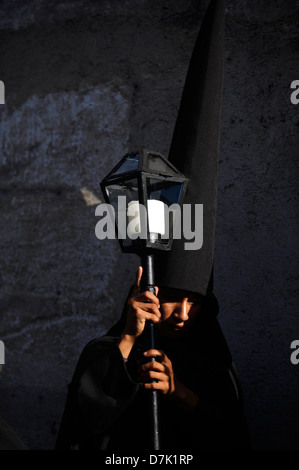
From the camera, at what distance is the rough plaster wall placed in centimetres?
239

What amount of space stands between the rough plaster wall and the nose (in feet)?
2.62

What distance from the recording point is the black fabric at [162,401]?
5.11 ft

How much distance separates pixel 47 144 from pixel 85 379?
1693 millimetres

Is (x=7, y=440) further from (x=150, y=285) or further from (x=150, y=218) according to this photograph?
(x=150, y=218)

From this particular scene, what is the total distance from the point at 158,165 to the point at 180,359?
32.5 inches

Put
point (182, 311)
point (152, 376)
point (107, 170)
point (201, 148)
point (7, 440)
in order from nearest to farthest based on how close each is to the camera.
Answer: point (7, 440)
point (152, 376)
point (182, 311)
point (201, 148)
point (107, 170)

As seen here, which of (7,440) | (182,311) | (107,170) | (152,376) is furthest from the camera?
(107,170)

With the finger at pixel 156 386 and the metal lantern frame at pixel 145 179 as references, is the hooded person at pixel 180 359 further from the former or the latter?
the metal lantern frame at pixel 145 179

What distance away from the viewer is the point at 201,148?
5.89ft

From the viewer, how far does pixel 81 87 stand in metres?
2.84

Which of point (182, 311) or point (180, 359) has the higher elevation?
point (182, 311)

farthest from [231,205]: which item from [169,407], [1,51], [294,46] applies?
[1,51]

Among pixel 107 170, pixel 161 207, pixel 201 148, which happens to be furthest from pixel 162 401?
pixel 107 170
